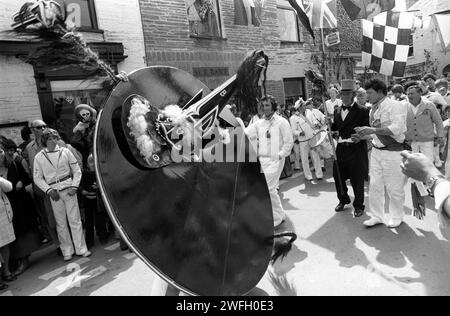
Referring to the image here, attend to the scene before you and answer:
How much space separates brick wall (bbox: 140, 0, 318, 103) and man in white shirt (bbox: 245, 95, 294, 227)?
163 inches

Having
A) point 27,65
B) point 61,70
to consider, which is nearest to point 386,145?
point 61,70

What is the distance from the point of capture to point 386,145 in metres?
3.96

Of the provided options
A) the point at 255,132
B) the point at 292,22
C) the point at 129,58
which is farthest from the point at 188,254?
the point at 292,22

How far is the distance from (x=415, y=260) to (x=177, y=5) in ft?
25.4

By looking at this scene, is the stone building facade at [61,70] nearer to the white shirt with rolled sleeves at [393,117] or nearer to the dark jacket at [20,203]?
the dark jacket at [20,203]

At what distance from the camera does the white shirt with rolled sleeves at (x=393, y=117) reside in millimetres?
3852

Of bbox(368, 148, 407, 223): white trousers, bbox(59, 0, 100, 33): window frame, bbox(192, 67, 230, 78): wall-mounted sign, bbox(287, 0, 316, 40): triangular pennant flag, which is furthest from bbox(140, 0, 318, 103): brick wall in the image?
bbox(368, 148, 407, 223): white trousers

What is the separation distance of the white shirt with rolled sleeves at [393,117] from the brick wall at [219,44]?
506 centimetres

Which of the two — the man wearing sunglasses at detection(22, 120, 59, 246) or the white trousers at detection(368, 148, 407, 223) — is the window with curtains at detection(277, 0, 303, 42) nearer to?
the white trousers at detection(368, 148, 407, 223)

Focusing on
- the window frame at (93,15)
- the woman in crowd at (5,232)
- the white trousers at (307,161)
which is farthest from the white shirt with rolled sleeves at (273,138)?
the window frame at (93,15)

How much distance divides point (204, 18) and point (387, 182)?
708 cm

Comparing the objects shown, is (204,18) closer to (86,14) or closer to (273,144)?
(86,14)

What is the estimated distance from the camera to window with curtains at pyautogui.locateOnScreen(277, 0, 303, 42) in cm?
1173

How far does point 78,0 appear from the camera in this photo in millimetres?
6984
